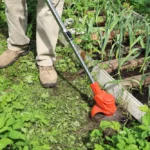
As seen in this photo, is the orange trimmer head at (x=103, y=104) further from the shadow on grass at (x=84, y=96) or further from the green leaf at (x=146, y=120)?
the green leaf at (x=146, y=120)

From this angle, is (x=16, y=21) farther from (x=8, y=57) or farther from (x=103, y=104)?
(x=103, y=104)

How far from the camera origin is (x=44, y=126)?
2.62 metres

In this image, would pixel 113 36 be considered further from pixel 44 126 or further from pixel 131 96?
pixel 44 126

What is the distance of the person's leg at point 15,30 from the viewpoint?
308 cm

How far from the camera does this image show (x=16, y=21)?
3168mm

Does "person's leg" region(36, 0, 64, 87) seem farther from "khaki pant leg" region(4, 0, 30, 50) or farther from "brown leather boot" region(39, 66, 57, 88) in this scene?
"khaki pant leg" region(4, 0, 30, 50)

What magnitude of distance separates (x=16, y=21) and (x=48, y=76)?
2.03 feet

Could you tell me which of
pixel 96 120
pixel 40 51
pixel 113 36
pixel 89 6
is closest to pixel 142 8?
pixel 89 6

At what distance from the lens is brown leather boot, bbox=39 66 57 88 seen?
9.95 feet

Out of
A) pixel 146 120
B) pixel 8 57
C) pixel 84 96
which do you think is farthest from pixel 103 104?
pixel 8 57

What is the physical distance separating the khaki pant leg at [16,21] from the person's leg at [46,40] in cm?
26

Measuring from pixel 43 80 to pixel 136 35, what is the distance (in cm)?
113

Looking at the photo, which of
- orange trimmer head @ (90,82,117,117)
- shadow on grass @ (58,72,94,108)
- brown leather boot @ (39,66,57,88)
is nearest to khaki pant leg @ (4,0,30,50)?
brown leather boot @ (39,66,57,88)

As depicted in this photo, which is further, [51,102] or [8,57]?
[8,57]
